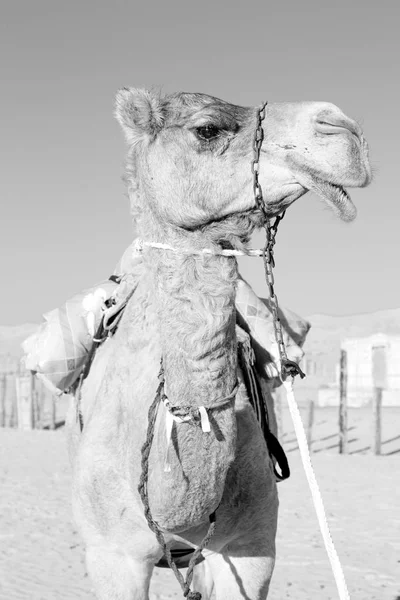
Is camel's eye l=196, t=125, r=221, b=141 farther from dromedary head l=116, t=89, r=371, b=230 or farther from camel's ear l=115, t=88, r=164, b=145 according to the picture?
camel's ear l=115, t=88, r=164, b=145

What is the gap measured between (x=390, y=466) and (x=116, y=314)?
37.6ft

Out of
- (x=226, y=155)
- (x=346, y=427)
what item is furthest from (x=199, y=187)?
(x=346, y=427)

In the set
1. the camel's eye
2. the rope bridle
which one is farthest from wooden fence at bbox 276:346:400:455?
the camel's eye

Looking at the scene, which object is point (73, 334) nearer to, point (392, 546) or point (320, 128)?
point (320, 128)

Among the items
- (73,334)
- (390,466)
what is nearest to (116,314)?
(73,334)

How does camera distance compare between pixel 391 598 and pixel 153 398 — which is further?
pixel 391 598

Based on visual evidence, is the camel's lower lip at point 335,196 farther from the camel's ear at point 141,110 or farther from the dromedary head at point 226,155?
the camel's ear at point 141,110

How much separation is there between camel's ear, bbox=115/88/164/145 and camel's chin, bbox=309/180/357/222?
725 mm

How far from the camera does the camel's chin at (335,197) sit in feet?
9.11

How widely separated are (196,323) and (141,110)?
0.88 metres

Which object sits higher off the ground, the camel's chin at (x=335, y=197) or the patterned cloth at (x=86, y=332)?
the camel's chin at (x=335, y=197)

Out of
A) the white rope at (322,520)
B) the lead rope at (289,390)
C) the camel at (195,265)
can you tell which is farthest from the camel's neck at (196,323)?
the white rope at (322,520)

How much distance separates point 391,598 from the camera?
21.9 feet

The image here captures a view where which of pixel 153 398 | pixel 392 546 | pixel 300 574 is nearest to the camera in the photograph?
pixel 153 398
